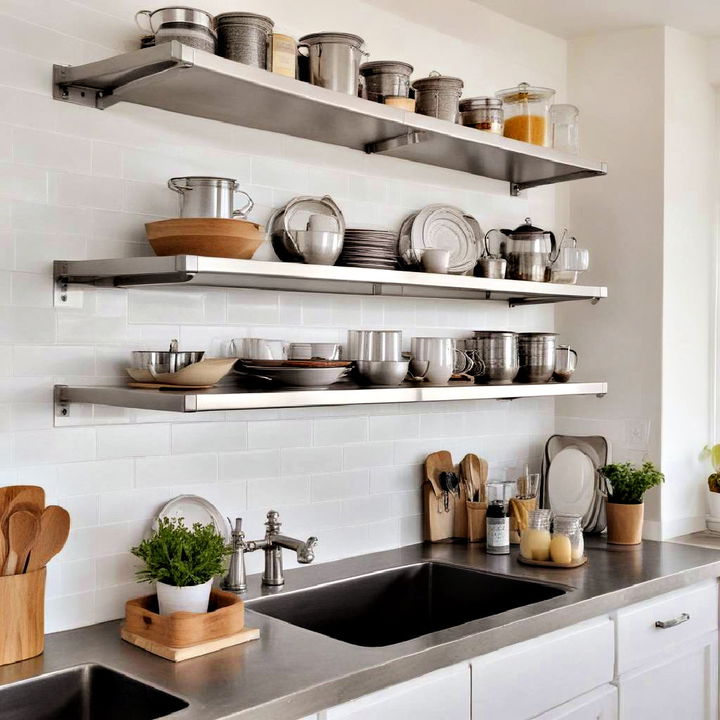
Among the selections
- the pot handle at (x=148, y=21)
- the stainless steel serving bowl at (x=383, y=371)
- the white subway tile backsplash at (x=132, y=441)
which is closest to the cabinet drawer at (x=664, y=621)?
the stainless steel serving bowl at (x=383, y=371)

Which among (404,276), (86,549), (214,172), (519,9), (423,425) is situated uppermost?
(519,9)

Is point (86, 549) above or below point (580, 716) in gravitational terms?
above

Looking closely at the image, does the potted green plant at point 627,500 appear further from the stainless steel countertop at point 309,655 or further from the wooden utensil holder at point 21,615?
the wooden utensil holder at point 21,615

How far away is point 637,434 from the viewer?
11.0ft

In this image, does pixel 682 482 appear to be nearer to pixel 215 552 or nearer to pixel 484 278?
pixel 484 278

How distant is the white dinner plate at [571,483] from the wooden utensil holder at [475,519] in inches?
14.1

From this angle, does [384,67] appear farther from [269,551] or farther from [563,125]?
[269,551]

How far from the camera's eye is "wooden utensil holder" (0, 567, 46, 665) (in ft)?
6.27

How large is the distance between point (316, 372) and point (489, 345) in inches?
31.2

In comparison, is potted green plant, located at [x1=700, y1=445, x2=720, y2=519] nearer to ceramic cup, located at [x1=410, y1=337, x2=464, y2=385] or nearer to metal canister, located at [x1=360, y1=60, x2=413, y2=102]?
ceramic cup, located at [x1=410, y1=337, x2=464, y2=385]

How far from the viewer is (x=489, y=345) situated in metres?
2.88

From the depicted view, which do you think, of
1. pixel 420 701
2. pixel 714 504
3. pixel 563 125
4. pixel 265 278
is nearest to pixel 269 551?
pixel 420 701

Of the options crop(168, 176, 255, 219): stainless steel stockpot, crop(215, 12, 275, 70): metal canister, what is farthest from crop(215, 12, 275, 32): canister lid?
crop(168, 176, 255, 219): stainless steel stockpot

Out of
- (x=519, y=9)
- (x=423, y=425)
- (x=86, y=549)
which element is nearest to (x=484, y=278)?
(x=423, y=425)
